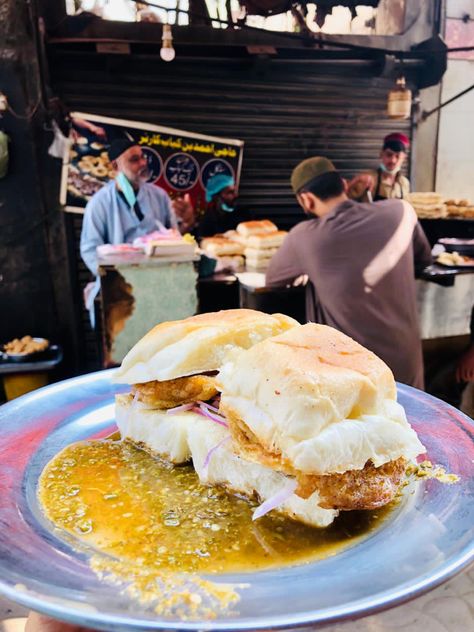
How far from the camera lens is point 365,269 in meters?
3.66

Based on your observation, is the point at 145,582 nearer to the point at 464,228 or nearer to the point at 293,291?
the point at 293,291

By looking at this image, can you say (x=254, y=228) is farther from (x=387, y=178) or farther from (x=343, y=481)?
(x=343, y=481)

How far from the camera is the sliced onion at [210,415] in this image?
1562 millimetres

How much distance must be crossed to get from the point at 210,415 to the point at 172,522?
0.37 meters

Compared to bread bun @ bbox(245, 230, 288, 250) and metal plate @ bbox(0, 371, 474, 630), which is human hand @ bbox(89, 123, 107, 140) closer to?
bread bun @ bbox(245, 230, 288, 250)

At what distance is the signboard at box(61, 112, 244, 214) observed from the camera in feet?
21.5

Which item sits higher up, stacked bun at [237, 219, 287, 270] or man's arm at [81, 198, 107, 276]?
man's arm at [81, 198, 107, 276]

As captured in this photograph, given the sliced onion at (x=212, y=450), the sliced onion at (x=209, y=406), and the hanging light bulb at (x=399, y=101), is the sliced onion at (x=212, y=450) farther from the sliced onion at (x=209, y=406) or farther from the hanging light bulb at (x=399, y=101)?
the hanging light bulb at (x=399, y=101)

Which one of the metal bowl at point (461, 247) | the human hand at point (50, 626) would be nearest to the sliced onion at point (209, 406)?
the human hand at point (50, 626)

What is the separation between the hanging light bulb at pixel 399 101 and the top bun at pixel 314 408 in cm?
652

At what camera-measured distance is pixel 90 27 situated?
620cm

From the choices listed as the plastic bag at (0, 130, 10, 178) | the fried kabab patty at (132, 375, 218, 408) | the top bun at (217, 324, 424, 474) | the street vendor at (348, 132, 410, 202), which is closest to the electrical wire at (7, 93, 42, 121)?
the plastic bag at (0, 130, 10, 178)

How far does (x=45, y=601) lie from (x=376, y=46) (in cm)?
806

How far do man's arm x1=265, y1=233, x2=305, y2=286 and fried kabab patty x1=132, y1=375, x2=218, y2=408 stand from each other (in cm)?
240
